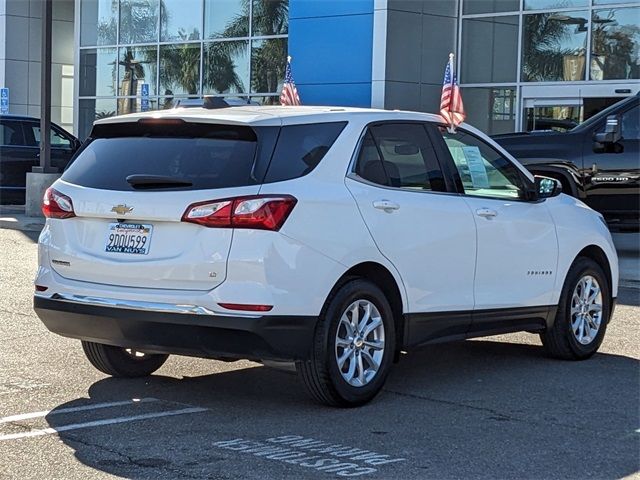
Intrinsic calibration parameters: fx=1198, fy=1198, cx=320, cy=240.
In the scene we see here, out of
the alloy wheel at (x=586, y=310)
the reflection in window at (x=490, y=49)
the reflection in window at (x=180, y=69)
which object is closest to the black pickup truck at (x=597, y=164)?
the alloy wheel at (x=586, y=310)

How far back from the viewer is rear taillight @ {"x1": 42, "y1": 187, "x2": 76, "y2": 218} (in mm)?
7105

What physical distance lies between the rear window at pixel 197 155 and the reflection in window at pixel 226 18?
2035 centimetres

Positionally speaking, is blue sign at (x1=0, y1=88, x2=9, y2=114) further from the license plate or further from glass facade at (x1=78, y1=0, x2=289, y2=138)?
the license plate

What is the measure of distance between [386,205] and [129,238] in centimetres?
155

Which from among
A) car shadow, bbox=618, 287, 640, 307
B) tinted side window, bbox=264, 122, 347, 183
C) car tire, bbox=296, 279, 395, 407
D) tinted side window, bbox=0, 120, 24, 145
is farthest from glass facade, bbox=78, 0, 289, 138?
car tire, bbox=296, 279, 395, 407

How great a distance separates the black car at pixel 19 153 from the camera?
23141 mm

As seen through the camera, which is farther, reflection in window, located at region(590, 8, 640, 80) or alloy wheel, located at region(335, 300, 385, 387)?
Answer: reflection in window, located at region(590, 8, 640, 80)

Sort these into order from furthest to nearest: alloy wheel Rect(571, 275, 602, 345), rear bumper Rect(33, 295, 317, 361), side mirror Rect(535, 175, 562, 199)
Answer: alloy wheel Rect(571, 275, 602, 345) < side mirror Rect(535, 175, 562, 199) < rear bumper Rect(33, 295, 317, 361)

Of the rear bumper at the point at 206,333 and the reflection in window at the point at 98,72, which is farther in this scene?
the reflection in window at the point at 98,72

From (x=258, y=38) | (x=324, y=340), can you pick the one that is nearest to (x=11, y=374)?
(x=324, y=340)

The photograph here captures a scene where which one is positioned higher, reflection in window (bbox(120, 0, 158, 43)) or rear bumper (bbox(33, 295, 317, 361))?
reflection in window (bbox(120, 0, 158, 43))

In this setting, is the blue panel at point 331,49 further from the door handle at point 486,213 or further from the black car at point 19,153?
the door handle at point 486,213

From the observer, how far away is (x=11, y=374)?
25.9ft

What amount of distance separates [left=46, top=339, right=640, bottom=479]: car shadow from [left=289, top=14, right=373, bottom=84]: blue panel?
14.4 m
